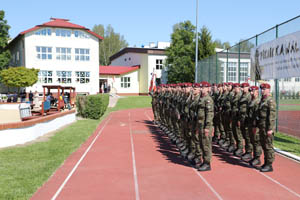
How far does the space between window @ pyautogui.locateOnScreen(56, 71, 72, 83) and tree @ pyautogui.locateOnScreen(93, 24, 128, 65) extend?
3550 centimetres

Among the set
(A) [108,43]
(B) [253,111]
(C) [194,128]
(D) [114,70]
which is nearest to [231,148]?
(B) [253,111]

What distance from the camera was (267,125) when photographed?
6504 millimetres

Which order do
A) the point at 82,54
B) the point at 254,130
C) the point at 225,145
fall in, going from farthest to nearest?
1. the point at 82,54
2. the point at 225,145
3. the point at 254,130

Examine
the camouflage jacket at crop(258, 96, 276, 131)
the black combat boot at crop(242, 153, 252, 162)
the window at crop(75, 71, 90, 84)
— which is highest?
the window at crop(75, 71, 90, 84)

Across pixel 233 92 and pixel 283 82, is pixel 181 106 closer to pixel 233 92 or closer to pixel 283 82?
pixel 233 92

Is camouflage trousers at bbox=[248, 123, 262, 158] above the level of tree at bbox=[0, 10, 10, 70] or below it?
below

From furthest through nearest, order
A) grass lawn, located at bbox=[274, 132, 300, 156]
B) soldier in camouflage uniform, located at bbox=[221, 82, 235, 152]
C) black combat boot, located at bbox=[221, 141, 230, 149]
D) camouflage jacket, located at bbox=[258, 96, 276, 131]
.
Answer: black combat boot, located at bbox=[221, 141, 230, 149] < grass lawn, located at bbox=[274, 132, 300, 156] < soldier in camouflage uniform, located at bbox=[221, 82, 235, 152] < camouflage jacket, located at bbox=[258, 96, 276, 131]

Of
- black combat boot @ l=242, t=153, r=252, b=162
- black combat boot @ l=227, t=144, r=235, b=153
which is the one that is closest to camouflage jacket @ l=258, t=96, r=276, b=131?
black combat boot @ l=242, t=153, r=252, b=162

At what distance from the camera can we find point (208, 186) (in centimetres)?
572

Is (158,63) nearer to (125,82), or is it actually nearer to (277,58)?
(125,82)

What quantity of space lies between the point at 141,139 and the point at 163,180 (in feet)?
16.2

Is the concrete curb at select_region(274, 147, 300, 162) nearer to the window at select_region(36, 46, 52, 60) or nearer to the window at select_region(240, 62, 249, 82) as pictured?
the window at select_region(240, 62, 249, 82)

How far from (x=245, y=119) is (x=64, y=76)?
3450 cm

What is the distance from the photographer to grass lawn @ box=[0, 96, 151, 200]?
552 cm
